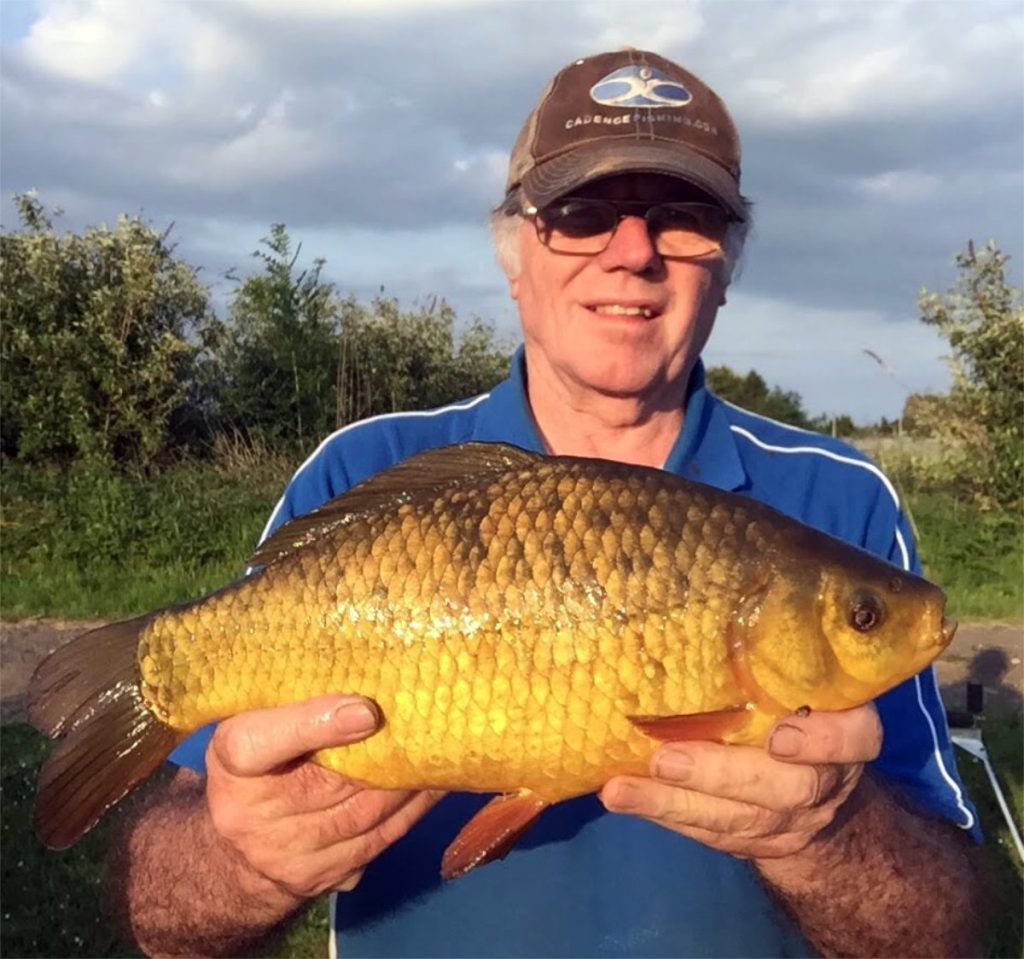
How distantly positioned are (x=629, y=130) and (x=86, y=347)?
912 centimetres

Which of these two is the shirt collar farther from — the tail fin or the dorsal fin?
the tail fin

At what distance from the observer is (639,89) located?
2.07 m

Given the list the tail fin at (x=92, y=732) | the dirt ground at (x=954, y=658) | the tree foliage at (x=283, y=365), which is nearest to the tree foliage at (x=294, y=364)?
the tree foliage at (x=283, y=365)

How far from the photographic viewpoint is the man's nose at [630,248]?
6.63ft

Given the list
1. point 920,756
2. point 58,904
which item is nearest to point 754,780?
point 920,756

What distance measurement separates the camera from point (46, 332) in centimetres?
1026

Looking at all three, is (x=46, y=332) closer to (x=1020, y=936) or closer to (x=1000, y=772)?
(x=1000, y=772)

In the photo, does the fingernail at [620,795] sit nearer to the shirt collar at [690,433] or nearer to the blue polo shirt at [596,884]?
the blue polo shirt at [596,884]

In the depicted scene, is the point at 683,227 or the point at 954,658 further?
the point at 954,658

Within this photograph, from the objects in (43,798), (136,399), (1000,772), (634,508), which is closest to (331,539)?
(634,508)

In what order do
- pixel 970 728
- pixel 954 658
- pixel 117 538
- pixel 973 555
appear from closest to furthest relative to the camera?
pixel 970 728 → pixel 954 658 → pixel 117 538 → pixel 973 555

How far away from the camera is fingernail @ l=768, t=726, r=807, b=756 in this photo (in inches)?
53.2

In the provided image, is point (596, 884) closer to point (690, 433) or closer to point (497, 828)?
point (497, 828)

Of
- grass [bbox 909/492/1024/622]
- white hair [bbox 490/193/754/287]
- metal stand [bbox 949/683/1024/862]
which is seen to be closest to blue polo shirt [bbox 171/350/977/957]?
white hair [bbox 490/193/754/287]
